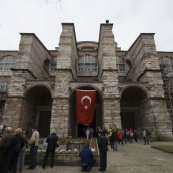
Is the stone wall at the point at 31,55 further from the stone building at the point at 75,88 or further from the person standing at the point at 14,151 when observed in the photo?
the person standing at the point at 14,151

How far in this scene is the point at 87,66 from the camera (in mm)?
19172

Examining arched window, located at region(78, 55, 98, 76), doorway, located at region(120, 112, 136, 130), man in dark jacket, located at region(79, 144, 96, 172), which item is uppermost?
arched window, located at region(78, 55, 98, 76)

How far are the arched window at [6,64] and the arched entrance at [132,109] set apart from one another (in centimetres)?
1744

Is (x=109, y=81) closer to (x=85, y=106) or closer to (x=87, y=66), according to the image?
(x=85, y=106)

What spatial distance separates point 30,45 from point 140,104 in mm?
14690

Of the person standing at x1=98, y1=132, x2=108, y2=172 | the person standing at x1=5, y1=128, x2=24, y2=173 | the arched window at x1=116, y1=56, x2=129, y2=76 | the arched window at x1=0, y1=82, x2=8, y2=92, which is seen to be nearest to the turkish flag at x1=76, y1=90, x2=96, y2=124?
the person standing at x1=98, y1=132, x2=108, y2=172

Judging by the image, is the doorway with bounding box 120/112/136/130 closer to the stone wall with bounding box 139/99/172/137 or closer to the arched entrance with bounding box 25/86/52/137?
the stone wall with bounding box 139/99/172/137

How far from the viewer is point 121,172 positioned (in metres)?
3.99

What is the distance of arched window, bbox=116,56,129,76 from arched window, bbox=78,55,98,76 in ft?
12.5

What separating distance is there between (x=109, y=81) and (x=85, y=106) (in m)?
3.65

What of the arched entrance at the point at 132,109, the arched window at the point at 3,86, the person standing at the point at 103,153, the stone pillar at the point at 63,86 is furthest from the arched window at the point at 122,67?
the arched window at the point at 3,86

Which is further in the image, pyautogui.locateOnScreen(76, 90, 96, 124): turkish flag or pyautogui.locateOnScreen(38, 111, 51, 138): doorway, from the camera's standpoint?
pyautogui.locateOnScreen(38, 111, 51, 138): doorway

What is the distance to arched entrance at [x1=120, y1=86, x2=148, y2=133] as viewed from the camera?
570 inches

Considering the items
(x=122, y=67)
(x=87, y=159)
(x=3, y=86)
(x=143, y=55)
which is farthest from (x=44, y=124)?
Answer: (x=143, y=55)
